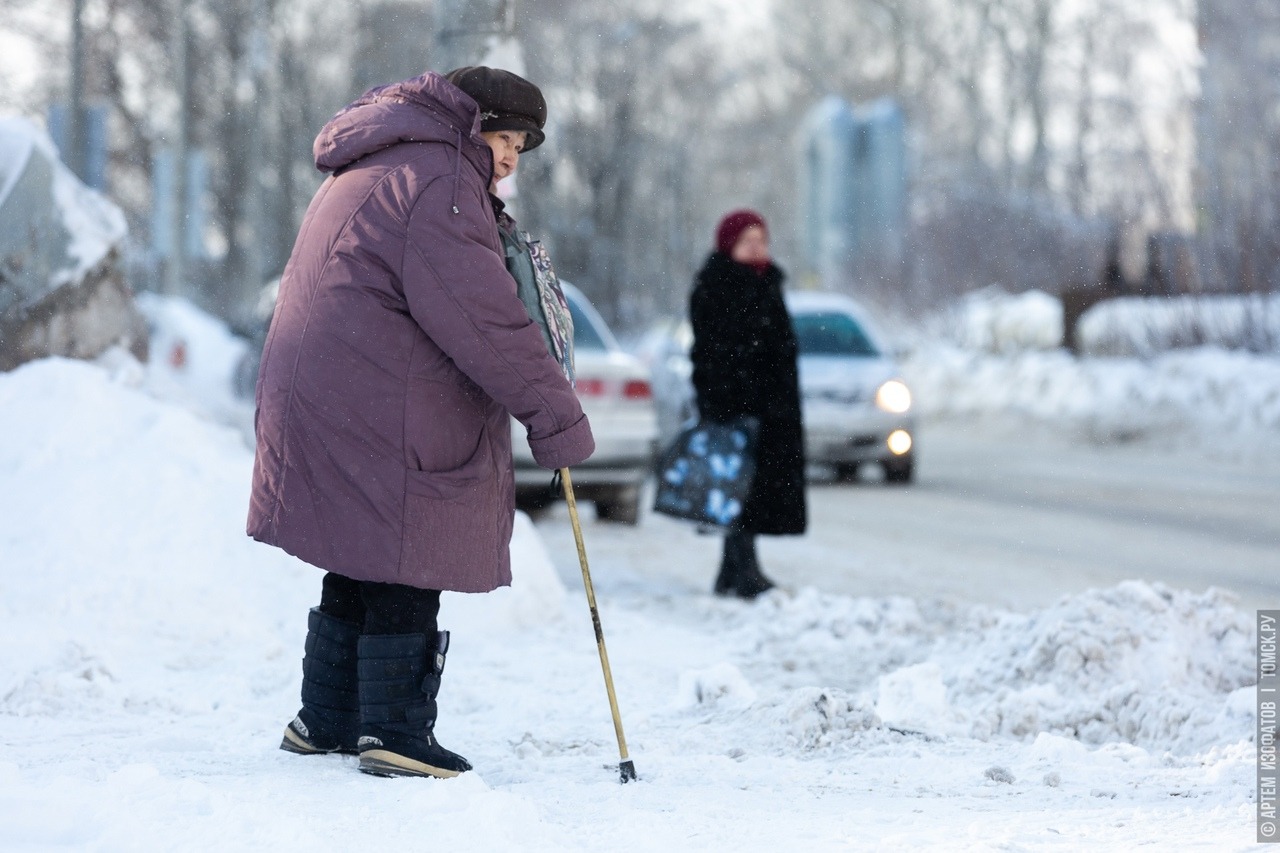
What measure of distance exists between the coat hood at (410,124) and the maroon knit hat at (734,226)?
138 inches

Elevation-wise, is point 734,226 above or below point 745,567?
above

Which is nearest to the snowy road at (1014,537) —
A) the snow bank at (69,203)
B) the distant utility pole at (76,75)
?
the snow bank at (69,203)

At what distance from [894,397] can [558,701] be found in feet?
30.3

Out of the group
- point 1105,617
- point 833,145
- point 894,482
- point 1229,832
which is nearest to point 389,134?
point 1229,832

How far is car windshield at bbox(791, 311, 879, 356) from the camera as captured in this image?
14258 millimetres

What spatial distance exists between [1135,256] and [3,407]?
17.7 metres

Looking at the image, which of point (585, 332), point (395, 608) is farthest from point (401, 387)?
point (585, 332)

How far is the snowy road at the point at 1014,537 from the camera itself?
804 centimetres

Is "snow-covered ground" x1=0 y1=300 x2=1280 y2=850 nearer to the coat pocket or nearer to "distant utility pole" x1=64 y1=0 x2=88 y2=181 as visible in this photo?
the coat pocket

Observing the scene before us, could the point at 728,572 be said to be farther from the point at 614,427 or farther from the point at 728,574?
the point at 614,427

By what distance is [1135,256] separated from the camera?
69.5 ft

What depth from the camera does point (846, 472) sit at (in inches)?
596

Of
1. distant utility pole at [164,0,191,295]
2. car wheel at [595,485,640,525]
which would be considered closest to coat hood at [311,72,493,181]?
car wheel at [595,485,640,525]

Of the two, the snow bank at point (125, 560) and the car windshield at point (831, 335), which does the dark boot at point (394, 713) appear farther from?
the car windshield at point (831, 335)
